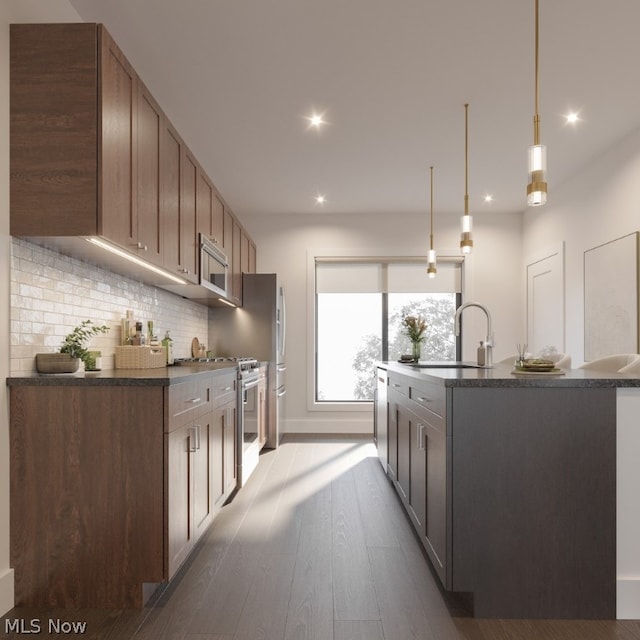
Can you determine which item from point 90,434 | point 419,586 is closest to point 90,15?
point 90,434

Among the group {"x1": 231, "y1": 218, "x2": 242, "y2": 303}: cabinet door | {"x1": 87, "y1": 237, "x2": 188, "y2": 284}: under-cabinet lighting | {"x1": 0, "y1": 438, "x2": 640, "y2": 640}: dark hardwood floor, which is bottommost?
{"x1": 0, "y1": 438, "x2": 640, "y2": 640}: dark hardwood floor

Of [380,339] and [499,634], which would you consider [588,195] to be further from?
[499,634]

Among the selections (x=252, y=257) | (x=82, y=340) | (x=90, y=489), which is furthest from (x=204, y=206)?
(x=90, y=489)

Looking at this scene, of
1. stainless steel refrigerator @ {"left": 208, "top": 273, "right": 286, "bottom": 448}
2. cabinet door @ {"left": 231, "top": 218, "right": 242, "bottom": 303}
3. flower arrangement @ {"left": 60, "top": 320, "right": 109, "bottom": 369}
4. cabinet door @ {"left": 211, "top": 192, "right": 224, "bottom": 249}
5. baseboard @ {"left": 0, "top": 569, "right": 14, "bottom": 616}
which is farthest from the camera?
stainless steel refrigerator @ {"left": 208, "top": 273, "right": 286, "bottom": 448}

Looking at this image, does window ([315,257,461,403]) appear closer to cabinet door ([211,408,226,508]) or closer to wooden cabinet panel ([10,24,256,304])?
cabinet door ([211,408,226,508])

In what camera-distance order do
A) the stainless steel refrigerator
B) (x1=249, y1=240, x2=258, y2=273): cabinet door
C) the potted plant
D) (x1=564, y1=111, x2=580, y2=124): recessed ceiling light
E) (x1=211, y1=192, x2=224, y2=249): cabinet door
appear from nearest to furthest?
the potted plant → (x1=564, y1=111, x2=580, y2=124): recessed ceiling light → (x1=211, y1=192, x2=224, y2=249): cabinet door → the stainless steel refrigerator → (x1=249, y1=240, x2=258, y2=273): cabinet door

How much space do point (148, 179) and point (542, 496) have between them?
2311 mm

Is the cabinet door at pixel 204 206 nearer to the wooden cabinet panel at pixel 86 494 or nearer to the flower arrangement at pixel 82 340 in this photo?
the flower arrangement at pixel 82 340

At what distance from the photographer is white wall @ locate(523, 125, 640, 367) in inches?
157

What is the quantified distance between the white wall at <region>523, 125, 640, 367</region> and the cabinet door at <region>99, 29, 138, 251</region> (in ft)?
11.9

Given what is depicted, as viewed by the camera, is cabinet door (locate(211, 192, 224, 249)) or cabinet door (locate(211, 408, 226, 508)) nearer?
cabinet door (locate(211, 408, 226, 508))

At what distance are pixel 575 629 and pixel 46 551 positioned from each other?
2016 millimetres

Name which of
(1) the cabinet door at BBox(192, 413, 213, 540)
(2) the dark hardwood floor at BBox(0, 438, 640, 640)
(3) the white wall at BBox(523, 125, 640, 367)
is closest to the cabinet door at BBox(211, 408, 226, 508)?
(1) the cabinet door at BBox(192, 413, 213, 540)

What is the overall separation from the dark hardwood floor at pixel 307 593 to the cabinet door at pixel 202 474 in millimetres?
141
